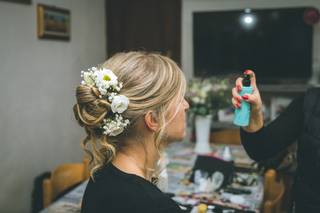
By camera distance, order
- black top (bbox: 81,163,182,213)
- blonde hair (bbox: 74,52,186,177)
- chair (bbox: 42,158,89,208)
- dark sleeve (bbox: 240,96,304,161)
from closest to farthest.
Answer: black top (bbox: 81,163,182,213) → blonde hair (bbox: 74,52,186,177) → dark sleeve (bbox: 240,96,304,161) → chair (bbox: 42,158,89,208)

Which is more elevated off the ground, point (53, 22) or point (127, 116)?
point (53, 22)

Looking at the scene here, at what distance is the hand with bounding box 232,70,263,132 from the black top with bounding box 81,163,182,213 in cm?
52

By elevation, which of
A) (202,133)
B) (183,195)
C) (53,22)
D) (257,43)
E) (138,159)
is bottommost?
(183,195)

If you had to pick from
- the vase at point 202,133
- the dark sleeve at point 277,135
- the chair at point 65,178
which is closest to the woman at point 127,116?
the dark sleeve at point 277,135

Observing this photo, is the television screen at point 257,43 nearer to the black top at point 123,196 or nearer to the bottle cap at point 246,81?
the bottle cap at point 246,81

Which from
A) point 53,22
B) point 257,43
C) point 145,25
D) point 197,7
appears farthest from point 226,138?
point 53,22

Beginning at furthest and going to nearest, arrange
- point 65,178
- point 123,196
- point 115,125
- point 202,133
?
point 202,133 → point 65,178 → point 115,125 → point 123,196

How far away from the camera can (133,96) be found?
1.07 metres

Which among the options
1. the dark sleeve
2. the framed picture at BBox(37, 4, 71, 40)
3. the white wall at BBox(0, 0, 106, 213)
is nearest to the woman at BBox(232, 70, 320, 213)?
the dark sleeve

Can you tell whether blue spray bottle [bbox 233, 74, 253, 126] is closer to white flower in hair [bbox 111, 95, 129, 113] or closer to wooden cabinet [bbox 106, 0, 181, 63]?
white flower in hair [bbox 111, 95, 129, 113]

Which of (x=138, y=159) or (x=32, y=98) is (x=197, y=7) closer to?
(x=32, y=98)

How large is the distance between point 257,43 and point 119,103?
112 inches

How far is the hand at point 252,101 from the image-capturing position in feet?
4.57

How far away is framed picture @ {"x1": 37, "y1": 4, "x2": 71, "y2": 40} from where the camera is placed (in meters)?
3.14
